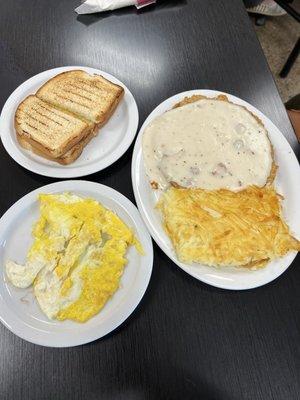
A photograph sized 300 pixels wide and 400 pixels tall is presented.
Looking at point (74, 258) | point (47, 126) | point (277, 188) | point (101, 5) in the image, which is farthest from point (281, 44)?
point (74, 258)

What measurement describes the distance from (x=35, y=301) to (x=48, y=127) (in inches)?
26.4

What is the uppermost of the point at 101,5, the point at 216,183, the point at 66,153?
the point at 101,5

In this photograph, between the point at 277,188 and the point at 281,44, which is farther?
the point at 281,44

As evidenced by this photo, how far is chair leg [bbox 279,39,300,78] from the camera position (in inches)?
104

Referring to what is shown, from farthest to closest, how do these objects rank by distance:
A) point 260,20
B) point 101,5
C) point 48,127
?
1. point 260,20
2. point 101,5
3. point 48,127

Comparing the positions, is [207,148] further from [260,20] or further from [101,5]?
[260,20]

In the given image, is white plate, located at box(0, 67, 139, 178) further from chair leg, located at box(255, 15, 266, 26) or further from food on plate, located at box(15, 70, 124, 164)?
chair leg, located at box(255, 15, 266, 26)

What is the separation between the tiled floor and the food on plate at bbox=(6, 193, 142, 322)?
2.15 meters

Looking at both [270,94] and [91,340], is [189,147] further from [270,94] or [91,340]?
[91,340]

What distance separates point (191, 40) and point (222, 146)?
2.40 ft

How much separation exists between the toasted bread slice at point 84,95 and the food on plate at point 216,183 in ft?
0.76

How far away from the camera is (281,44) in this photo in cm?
296

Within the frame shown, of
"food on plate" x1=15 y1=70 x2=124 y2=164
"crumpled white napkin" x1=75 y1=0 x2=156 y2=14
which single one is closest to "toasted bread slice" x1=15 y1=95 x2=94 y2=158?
"food on plate" x1=15 y1=70 x2=124 y2=164

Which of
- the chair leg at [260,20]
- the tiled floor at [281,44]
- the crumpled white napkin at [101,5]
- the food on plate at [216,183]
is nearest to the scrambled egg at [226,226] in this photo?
the food on plate at [216,183]
